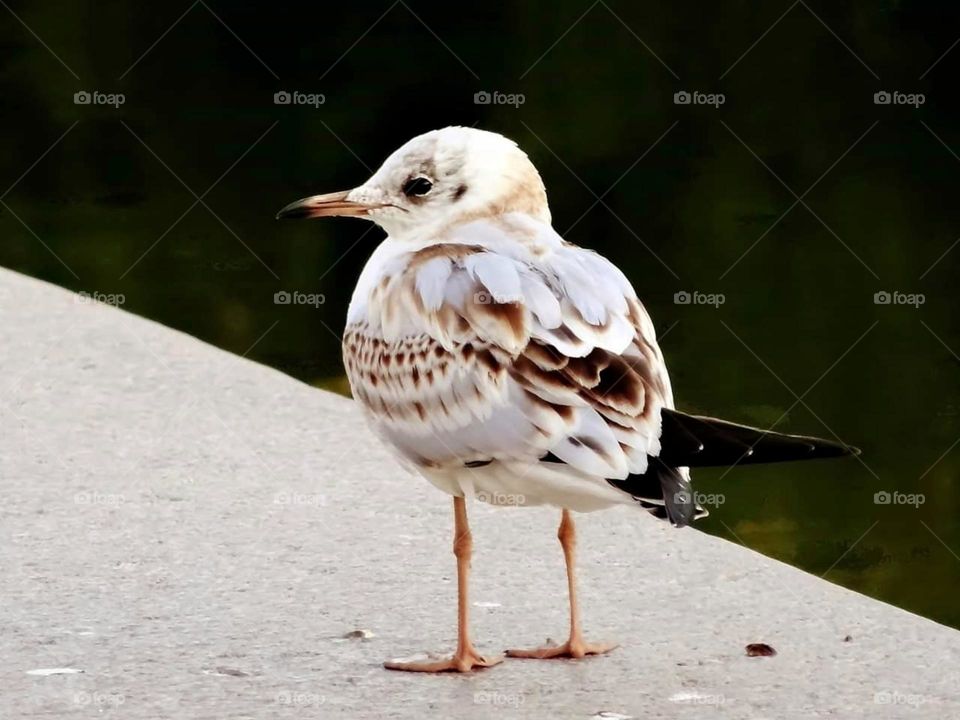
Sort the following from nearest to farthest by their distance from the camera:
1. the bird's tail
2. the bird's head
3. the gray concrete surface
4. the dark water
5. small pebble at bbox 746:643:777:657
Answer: the bird's tail < the gray concrete surface < the bird's head < small pebble at bbox 746:643:777:657 < the dark water

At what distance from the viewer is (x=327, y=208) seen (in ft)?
15.8

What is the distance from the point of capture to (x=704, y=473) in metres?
9.04

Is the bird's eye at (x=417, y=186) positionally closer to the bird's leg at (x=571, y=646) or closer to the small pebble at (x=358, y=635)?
the bird's leg at (x=571, y=646)

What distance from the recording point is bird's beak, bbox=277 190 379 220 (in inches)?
187

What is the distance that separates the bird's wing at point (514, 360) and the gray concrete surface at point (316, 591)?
60cm

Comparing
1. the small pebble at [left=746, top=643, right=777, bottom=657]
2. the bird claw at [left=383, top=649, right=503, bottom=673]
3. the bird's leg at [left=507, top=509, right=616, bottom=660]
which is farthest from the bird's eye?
the small pebble at [left=746, top=643, right=777, bottom=657]

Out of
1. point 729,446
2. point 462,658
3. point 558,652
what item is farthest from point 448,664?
point 729,446

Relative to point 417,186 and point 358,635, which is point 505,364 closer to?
point 417,186

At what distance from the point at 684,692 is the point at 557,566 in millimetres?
1119

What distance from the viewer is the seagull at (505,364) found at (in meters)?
4.28

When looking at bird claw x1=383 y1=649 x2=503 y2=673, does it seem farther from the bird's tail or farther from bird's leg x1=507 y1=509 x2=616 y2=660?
the bird's tail

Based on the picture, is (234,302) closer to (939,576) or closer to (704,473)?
(704,473)

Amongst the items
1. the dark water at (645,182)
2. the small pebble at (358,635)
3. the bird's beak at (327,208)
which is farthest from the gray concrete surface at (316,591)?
the dark water at (645,182)

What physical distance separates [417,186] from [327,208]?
252 millimetres
